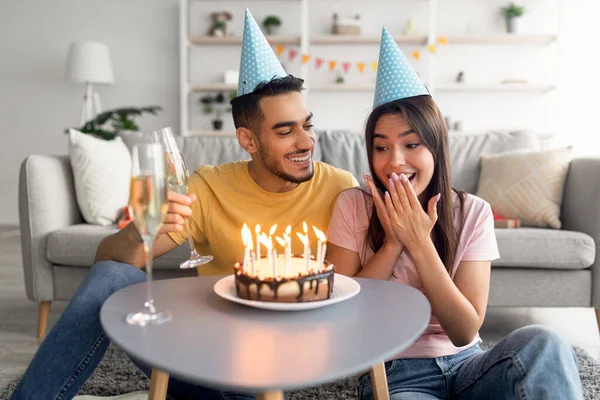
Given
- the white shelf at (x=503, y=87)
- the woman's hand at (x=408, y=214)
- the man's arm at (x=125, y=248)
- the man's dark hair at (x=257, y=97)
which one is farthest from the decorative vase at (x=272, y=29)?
the woman's hand at (x=408, y=214)

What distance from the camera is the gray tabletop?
0.66 meters

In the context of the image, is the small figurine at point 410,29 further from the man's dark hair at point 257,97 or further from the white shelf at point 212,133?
the man's dark hair at point 257,97

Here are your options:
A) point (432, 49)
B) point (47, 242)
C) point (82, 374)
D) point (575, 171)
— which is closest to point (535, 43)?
point (432, 49)

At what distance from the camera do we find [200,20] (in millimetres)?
5484

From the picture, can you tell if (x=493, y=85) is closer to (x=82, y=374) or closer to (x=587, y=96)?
(x=587, y=96)

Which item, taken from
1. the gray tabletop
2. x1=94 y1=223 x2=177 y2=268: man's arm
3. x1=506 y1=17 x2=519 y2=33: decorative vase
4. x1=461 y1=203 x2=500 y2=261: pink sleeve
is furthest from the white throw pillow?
x1=506 y1=17 x2=519 y2=33: decorative vase

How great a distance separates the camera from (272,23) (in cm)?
521

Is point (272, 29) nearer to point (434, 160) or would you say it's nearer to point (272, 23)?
point (272, 23)

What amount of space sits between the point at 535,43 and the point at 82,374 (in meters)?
5.20

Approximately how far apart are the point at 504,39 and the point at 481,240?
4351 millimetres

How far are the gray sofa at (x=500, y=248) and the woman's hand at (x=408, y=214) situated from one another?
131cm

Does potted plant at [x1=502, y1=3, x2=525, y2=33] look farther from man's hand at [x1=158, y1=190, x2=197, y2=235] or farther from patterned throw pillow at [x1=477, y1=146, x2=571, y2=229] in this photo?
man's hand at [x1=158, y1=190, x2=197, y2=235]

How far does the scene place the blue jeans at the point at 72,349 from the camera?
1030 mm

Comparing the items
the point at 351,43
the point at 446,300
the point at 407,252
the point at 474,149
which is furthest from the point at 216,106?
the point at 446,300
